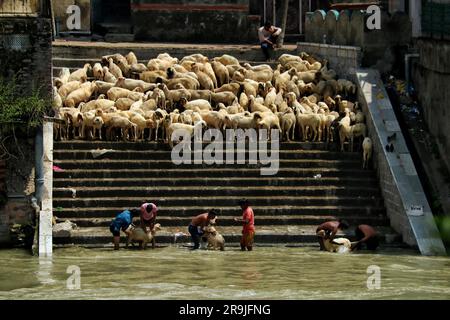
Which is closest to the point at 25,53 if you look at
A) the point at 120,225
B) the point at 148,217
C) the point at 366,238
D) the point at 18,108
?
the point at 18,108

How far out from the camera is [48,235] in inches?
1217

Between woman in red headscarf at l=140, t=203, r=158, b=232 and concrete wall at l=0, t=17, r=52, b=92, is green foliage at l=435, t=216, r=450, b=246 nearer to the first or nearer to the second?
woman in red headscarf at l=140, t=203, r=158, b=232

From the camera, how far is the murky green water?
2608 centimetres

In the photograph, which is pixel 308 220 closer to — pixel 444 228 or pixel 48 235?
pixel 444 228

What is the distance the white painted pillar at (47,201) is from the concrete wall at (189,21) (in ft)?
38.0

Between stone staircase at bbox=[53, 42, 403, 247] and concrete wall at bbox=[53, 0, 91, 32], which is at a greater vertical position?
concrete wall at bbox=[53, 0, 91, 32]

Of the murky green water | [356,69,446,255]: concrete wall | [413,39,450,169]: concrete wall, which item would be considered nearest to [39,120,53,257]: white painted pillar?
the murky green water

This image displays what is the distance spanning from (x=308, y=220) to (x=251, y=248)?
1.93 metres

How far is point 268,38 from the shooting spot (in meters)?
40.9

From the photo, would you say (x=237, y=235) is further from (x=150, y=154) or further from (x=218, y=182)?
(x=150, y=154)

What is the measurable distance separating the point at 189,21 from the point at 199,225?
1457 centimetres

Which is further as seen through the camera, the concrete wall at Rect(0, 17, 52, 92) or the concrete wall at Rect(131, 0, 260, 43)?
the concrete wall at Rect(131, 0, 260, 43)

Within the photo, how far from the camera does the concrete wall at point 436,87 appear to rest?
33.2m

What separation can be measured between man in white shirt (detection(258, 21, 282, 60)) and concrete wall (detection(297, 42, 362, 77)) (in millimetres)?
917
